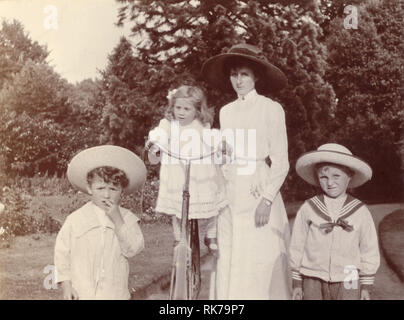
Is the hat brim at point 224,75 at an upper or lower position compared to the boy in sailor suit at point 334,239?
upper

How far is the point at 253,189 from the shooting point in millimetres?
3541

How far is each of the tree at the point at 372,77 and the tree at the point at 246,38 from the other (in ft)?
0.33

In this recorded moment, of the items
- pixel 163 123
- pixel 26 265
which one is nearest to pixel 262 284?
pixel 163 123

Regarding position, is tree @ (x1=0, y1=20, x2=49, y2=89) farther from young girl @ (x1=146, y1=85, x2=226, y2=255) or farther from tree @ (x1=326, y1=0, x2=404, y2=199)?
tree @ (x1=326, y1=0, x2=404, y2=199)

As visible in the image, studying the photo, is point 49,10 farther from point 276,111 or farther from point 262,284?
point 262,284

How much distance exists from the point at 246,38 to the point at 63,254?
6.40ft

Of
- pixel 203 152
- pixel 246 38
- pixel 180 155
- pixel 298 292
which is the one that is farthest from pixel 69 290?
pixel 246 38

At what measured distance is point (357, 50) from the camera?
407cm

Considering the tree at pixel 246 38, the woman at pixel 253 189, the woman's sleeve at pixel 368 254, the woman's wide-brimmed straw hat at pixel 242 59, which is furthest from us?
the tree at pixel 246 38

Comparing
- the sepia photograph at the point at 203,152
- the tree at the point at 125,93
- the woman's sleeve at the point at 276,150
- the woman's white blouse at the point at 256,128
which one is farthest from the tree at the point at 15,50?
the woman's sleeve at the point at 276,150

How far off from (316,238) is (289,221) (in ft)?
0.68

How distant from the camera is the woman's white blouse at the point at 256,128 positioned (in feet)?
11.7

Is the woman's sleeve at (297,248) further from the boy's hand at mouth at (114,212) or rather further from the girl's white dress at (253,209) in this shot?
the boy's hand at mouth at (114,212)
